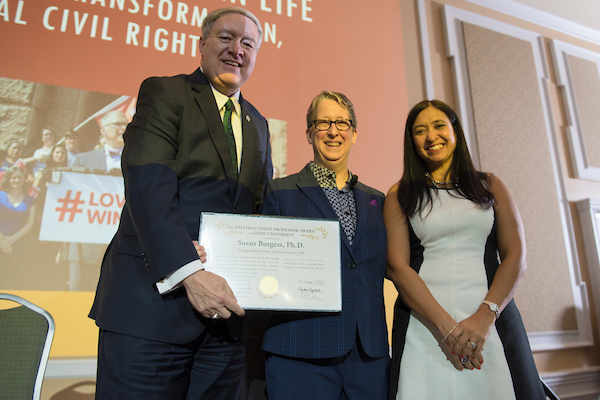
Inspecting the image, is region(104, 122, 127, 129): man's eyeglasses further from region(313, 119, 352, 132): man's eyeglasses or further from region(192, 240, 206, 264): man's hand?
region(192, 240, 206, 264): man's hand

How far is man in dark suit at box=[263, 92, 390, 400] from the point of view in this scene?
113cm

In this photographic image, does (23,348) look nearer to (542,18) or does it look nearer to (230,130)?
(230,130)

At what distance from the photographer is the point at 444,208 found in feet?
4.60

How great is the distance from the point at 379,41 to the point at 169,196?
2.29 meters

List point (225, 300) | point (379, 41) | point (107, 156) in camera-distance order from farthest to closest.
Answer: point (379, 41)
point (107, 156)
point (225, 300)

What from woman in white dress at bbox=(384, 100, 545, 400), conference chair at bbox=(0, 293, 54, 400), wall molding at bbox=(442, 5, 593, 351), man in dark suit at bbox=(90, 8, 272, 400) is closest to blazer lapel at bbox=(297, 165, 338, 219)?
man in dark suit at bbox=(90, 8, 272, 400)

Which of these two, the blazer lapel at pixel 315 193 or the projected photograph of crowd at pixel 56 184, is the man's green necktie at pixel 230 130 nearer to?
the blazer lapel at pixel 315 193

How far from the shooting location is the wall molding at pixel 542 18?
358 cm

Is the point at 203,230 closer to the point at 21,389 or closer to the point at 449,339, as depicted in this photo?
the point at 449,339

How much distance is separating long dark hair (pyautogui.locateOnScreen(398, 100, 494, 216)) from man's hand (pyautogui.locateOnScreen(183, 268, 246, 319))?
70 centimetres

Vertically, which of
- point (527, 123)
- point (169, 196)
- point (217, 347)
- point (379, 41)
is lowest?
point (217, 347)

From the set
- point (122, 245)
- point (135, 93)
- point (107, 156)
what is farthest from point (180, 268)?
point (135, 93)

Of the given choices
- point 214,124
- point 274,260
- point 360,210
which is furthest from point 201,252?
point 360,210

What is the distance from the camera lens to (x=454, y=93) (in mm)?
3178
